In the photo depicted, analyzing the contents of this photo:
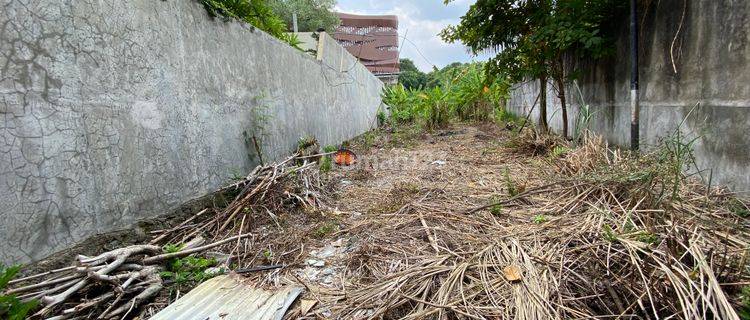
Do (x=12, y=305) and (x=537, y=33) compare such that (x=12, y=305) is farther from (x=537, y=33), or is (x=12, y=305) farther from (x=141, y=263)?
(x=537, y=33)

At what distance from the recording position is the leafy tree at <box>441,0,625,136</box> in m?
3.49

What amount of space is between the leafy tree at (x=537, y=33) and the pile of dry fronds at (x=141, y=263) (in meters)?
3.17

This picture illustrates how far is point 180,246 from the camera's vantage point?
208 cm

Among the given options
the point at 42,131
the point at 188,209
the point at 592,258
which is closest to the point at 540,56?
the point at 592,258

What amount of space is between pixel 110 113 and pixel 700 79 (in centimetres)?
358

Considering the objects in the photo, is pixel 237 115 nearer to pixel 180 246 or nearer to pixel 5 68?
pixel 180 246

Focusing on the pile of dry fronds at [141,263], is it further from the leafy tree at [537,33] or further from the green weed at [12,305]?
the leafy tree at [537,33]

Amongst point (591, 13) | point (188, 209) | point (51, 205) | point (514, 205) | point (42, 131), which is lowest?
point (514, 205)

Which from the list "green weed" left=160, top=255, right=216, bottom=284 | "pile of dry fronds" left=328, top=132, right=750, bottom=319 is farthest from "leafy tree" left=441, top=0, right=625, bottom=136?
"green weed" left=160, top=255, right=216, bottom=284

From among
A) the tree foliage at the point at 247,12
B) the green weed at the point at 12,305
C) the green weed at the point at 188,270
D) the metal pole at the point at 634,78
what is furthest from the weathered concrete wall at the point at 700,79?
the tree foliage at the point at 247,12

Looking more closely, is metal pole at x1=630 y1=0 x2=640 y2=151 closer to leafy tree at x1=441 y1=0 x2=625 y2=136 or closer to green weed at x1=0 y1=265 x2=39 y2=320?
leafy tree at x1=441 y1=0 x2=625 y2=136

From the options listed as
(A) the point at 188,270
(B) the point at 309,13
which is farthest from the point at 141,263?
(B) the point at 309,13

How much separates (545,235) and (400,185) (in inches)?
66.8

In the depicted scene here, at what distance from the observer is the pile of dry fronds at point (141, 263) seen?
145 cm
